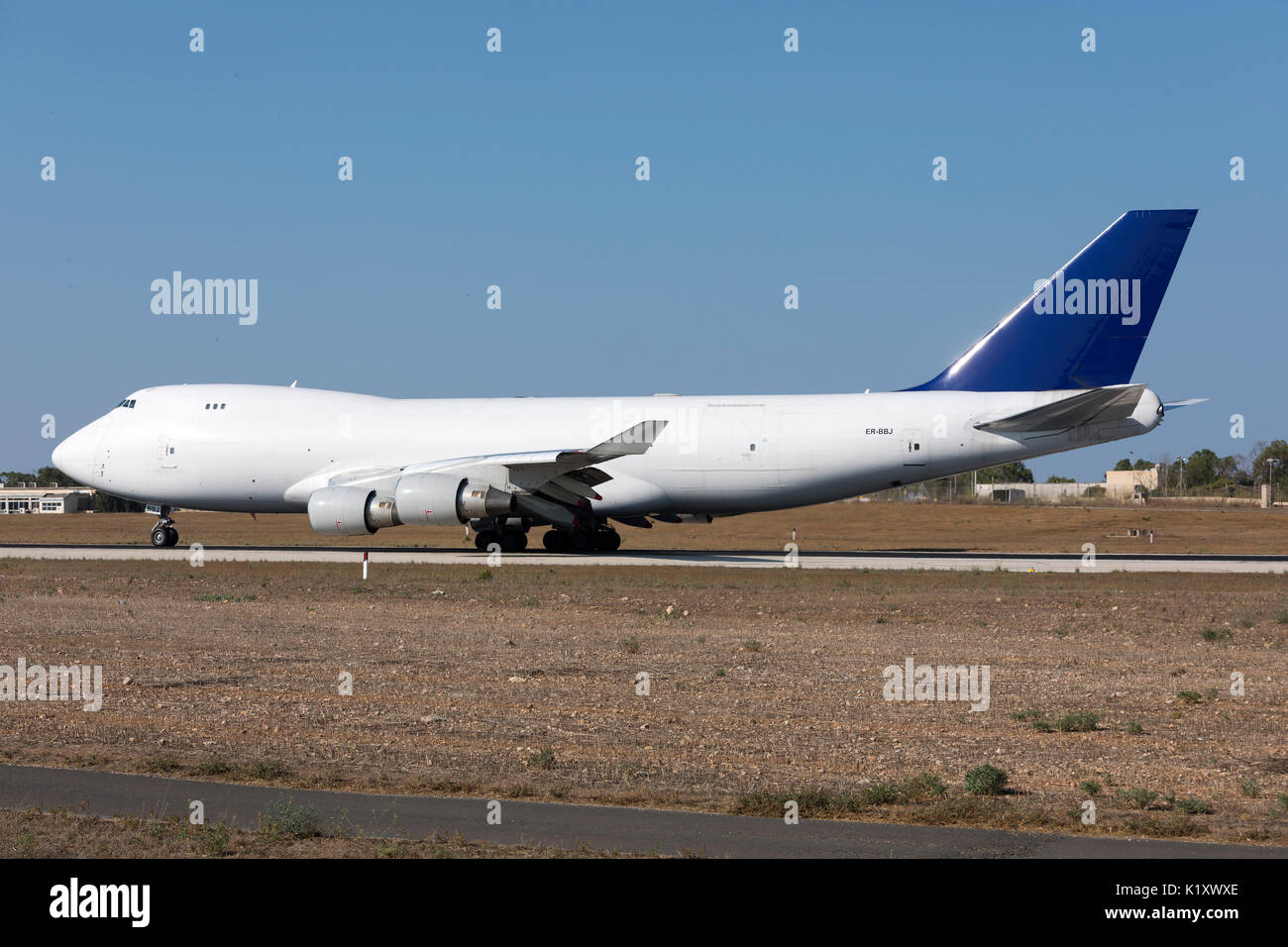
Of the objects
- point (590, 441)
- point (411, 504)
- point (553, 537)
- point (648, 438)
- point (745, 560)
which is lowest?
point (745, 560)

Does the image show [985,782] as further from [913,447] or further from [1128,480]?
[1128,480]

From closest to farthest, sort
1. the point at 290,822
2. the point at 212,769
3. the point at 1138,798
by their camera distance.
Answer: the point at 290,822 → the point at 1138,798 → the point at 212,769

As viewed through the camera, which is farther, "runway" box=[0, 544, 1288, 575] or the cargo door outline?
the cargo door outline

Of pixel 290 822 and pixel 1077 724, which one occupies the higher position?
pixel 290 822

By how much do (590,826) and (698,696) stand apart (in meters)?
5.28

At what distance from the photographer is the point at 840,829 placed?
7410 mm

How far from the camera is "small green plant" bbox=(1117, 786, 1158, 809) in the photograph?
7.89 meters

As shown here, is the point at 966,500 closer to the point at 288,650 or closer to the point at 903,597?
the point at 903,597

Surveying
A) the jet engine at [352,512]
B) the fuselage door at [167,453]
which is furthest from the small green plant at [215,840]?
the fuselage door at [167,453]

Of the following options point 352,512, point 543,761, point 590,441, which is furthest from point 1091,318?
point 543,761

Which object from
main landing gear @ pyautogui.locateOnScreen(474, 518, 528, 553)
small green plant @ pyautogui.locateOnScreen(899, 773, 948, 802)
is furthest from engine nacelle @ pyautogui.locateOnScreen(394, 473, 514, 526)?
small green plant @ pyautogui.locateOnScreen(899, 773, 948, 802)

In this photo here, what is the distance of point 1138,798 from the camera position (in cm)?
793

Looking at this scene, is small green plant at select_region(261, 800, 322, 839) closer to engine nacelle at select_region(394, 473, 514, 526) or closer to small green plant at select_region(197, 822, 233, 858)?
small green plant at select_region(197, 822, 233, 858)

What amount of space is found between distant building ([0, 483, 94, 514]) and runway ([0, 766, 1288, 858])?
4089 inches
